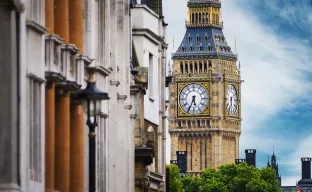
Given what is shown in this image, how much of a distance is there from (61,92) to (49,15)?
1554mm

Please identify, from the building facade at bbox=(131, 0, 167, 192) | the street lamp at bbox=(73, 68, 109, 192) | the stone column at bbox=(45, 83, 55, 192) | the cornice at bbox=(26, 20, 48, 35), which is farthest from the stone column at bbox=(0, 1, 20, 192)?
the building facade at bbox=(131, 0, 167, 192)

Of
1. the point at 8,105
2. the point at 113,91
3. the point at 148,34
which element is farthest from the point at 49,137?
the point at 148,34

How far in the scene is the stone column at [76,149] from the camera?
2795 centimetres

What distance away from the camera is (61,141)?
26.3m

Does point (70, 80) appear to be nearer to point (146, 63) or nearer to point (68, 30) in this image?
point (68, 30)

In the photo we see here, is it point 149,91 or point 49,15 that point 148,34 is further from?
point 49,15

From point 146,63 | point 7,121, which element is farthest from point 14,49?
point 146,63

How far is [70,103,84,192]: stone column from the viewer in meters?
28.0

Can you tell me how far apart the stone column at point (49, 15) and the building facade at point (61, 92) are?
0.6 inches

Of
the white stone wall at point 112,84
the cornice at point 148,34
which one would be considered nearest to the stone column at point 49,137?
the white stone wall at point 112,84

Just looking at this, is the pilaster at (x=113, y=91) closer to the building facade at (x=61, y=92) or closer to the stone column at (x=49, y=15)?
the building facade at (x=61, y=92)

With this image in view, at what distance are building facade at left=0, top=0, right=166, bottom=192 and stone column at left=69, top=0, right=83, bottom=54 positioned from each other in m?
0.02

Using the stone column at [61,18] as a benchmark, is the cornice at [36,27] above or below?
below

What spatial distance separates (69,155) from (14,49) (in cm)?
536
